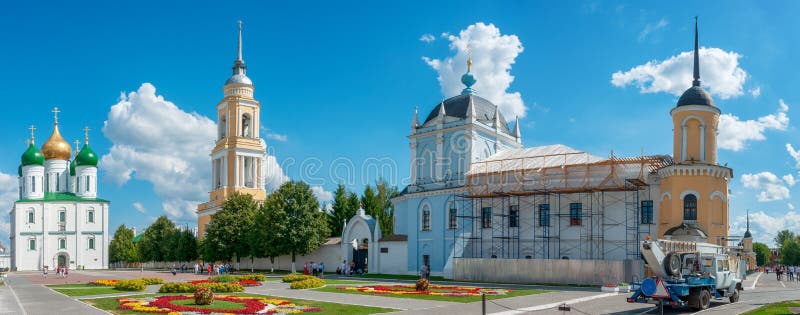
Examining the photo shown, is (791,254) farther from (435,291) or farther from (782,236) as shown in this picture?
(435,291)

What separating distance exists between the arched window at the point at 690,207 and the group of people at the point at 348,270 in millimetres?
22493

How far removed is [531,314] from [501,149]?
3035 centimetres

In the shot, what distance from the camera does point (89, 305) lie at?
22.8 meters

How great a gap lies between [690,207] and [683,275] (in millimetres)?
14388

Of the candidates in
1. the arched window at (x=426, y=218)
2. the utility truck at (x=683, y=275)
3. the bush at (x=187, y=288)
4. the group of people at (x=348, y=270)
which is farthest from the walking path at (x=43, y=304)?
the arched window at (x=426, y=218)

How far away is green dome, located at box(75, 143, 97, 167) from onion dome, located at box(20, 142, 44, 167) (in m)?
4.10

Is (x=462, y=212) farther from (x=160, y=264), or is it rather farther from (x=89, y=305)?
(x=160, y=264)

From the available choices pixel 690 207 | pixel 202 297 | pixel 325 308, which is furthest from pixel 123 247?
pixel 325 308

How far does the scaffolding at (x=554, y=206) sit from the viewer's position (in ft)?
121

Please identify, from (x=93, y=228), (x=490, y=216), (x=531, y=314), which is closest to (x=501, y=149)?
(x=490, y=216)

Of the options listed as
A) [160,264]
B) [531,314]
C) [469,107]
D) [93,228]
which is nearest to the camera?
[531,314]

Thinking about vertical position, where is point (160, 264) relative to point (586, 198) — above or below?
below

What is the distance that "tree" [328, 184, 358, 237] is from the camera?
69250mm

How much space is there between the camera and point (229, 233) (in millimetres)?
58594
